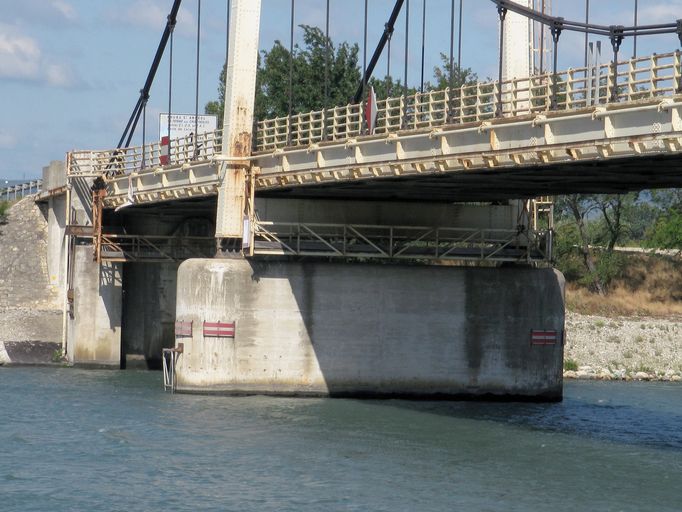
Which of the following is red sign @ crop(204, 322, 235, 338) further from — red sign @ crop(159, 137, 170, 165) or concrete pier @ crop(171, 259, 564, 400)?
red sign @ crop(159, 137, 170, 165)

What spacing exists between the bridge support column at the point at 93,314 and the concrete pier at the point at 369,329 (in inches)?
507

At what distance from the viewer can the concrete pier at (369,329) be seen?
45.2 meters

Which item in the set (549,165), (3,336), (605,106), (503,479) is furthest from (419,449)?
(3,336)

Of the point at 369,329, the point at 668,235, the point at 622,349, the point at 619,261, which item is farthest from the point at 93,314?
the point at 668,235

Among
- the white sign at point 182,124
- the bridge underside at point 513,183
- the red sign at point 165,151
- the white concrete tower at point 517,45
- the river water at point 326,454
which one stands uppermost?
the white sign at point 182,124

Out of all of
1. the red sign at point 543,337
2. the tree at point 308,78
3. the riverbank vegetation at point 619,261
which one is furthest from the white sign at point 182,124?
the red sign at point 543,337

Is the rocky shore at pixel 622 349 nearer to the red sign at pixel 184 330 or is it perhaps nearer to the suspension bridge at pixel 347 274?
the suspension bridge at pixel 347 274

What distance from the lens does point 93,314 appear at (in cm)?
5778

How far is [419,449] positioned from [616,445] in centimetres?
545

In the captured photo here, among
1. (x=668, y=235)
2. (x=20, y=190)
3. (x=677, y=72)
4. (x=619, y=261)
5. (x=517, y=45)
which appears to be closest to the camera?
(x=677, y=72)

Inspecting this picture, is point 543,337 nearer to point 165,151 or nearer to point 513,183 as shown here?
point 513,183

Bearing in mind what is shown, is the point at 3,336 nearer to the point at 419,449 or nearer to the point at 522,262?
the point at 522,262

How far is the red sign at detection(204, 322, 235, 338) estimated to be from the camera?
148ft

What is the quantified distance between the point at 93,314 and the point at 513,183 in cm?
2381
